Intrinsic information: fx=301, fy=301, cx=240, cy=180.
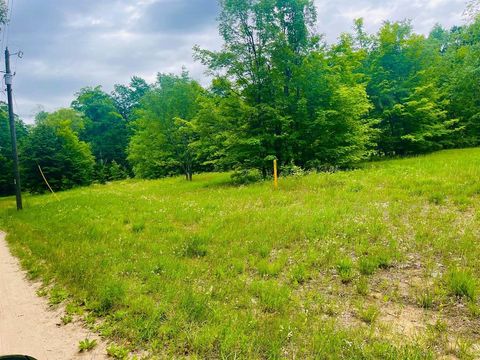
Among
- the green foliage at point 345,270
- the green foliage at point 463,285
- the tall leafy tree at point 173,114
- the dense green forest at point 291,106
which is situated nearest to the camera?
the green foliage at point 463,285

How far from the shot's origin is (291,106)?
1911cm

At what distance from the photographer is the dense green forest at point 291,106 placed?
1862cm

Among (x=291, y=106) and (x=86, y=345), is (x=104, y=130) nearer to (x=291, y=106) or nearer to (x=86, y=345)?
(x=291, y=106)

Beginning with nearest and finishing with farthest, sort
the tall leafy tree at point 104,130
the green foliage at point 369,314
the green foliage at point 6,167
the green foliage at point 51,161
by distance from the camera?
the green foliage at point 369,314, the green foliage at point 51,161, the green foliage at point 6,167, the tall leafy tree at point 104,130

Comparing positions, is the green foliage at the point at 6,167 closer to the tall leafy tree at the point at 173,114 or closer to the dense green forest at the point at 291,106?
the dense green forest at the point at 291,106

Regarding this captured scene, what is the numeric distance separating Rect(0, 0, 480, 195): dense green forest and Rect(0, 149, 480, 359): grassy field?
845 cm

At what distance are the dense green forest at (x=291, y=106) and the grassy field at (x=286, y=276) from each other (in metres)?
8.45

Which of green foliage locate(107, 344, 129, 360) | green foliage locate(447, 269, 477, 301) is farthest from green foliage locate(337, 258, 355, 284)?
green foliage locate(107, 344, 129, 360)

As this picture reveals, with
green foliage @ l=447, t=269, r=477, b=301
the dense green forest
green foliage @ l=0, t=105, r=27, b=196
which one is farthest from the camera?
green foliage @ l=0, t=105, r=27, b=196

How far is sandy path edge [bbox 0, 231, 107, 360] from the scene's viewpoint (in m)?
3.61

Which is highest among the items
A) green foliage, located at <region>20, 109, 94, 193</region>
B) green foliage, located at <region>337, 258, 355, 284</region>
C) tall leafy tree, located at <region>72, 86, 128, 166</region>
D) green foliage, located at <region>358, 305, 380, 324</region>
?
tall leafy tree, located at <region>72, 86, 128, 166</region>

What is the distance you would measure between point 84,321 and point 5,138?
163 ft

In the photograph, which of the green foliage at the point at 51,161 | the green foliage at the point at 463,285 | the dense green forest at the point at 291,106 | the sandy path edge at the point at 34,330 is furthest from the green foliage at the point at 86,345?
the green foliage at the point at 51,161

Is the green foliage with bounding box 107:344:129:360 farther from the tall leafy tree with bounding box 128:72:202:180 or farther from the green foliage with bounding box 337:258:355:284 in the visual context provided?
the tall leafy tree with bounding box 128:72:202:180
